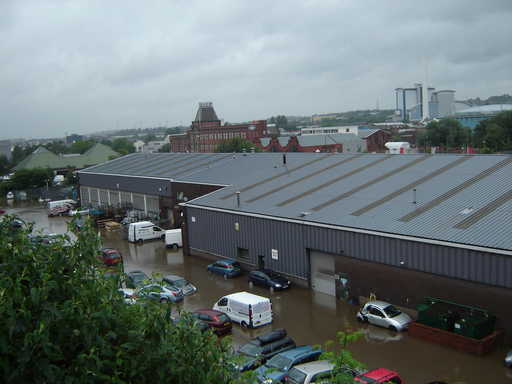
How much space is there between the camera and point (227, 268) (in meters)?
25.3

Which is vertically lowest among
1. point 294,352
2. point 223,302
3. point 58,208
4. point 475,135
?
point 58,208

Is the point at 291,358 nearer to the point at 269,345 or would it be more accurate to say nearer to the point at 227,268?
the point at 269,345

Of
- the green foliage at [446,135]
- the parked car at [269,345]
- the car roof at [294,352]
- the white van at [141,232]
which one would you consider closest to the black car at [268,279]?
the parked car at [269,345]

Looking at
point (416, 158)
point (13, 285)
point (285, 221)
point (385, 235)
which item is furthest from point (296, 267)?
point (13, 285)

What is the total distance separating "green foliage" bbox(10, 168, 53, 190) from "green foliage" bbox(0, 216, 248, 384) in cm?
6719

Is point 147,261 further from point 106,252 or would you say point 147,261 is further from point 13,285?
point 13,285

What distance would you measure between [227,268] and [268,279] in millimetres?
3180

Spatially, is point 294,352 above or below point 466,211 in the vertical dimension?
below

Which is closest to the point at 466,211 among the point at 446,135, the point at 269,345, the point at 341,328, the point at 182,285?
the point at 341,328

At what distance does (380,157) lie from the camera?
29750 mm

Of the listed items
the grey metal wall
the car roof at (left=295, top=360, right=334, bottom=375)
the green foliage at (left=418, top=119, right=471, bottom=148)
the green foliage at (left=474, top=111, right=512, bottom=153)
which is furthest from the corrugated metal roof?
the green foliage at (left=418, top=119, right=471, bottom=148)

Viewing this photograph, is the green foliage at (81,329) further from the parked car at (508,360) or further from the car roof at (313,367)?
the parked car at (508,360)

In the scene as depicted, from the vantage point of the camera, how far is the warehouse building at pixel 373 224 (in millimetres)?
16953

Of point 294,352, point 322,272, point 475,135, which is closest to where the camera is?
point 294,352
